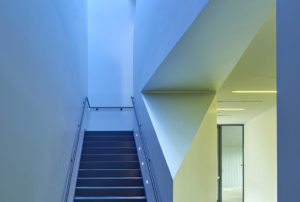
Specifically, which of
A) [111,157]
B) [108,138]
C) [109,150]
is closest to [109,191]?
[111,157]

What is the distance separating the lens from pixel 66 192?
18.9ft

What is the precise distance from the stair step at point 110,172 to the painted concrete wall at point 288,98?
589cm

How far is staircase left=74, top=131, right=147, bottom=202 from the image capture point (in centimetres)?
665

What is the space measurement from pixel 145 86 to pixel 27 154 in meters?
3.47

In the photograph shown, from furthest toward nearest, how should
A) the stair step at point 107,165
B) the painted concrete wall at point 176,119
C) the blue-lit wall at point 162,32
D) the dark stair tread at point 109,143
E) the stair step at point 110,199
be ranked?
1. the dark stair tread at point 109,143
2. the stair step at point 107,165
3. the stair step at point 110,199
4. the painted concrete wall at point 176,119
5. the blue-lit wall at point 162,32

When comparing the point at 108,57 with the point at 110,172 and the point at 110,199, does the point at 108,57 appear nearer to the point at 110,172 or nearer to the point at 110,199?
the point at 110,172

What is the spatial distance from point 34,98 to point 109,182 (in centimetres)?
374

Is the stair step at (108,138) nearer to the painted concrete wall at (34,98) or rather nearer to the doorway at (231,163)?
the painted concrete wall at (34,98)

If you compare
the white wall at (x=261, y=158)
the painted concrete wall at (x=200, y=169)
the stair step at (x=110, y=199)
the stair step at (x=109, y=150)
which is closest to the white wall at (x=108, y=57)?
the stair step at (x=109, y=150)

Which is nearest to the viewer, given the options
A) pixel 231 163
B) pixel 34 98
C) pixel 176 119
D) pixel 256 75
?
pixel 34 98

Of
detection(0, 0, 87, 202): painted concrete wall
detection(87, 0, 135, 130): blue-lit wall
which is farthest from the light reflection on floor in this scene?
detection(0, 0, 87, 202): painted concrete wall

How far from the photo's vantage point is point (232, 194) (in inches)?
543

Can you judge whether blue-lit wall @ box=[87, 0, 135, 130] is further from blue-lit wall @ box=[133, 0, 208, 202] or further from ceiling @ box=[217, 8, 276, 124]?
blue-lit wall @ box=[133, 0, 208, 202]

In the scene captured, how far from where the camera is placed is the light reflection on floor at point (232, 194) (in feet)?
44.3
